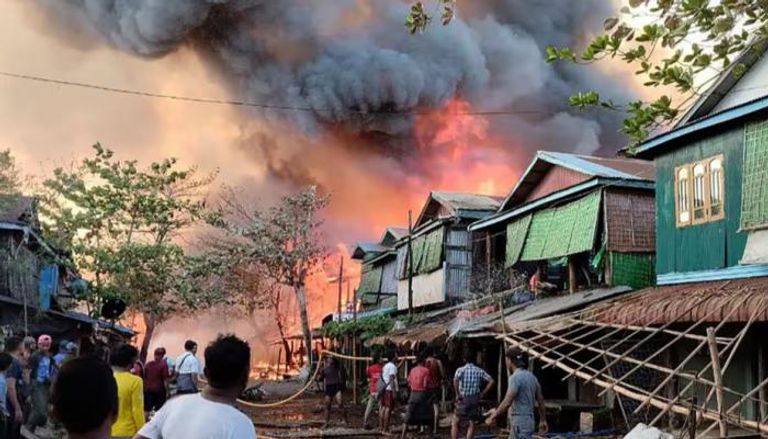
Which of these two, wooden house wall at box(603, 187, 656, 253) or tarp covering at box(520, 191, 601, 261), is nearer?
wooden house wall at box(603, 187, 656, 253)

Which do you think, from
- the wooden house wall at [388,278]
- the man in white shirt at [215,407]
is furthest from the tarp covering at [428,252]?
the man in white shirt at [215,407]

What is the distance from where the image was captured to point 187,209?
27734 millimetres

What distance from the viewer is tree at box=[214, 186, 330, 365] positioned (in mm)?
34062

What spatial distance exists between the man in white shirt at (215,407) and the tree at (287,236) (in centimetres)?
3026

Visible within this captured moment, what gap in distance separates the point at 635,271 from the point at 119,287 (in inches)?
622

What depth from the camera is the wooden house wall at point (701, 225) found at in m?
13.2

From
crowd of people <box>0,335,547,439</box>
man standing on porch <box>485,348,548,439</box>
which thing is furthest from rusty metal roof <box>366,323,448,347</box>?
man standing on porch <box>485,348,548,439</box>

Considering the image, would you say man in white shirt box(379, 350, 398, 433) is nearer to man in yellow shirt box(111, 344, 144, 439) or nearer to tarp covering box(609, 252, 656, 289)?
tarp covering box(609, 252, 656, 289)

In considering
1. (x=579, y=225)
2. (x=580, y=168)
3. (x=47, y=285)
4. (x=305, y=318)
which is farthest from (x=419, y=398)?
(x=305, y=318)

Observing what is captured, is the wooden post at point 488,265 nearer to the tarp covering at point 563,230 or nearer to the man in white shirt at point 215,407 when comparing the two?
the tarp covering at point 563,230

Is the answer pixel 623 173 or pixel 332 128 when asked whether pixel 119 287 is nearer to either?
pixel 623 173

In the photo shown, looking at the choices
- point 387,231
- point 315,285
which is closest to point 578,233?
point 387,231

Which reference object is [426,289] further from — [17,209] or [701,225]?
[17,209]

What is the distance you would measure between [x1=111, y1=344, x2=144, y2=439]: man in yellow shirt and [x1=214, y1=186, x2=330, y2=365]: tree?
27358 millimetres
